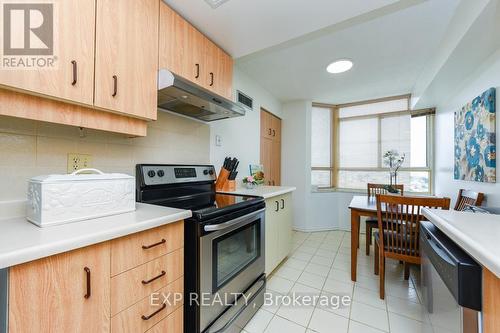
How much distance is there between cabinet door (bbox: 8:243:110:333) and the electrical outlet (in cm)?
64

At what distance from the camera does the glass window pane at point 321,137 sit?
12.5 ft

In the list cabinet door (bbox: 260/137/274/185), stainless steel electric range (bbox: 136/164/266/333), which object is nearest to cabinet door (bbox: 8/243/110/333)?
stainless steel electric range (bbox: 136/164/266/333)

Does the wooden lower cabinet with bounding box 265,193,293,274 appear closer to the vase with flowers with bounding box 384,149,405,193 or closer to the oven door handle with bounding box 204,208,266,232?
the oven door handle with bounding box 204,208,266,232

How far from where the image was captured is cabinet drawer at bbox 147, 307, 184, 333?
A: 989mm

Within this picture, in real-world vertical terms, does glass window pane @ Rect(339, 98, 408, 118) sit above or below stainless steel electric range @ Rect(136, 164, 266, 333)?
above

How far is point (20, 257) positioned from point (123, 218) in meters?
0.38

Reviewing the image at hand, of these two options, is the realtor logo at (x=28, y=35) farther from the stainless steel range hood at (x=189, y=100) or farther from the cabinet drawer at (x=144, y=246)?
the cabinet drawer at (x=144, y=246)

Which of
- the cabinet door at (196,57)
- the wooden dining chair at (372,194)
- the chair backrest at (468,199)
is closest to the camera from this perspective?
the cabinet door at (196,57)

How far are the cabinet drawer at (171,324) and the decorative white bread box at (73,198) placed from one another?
57 cm

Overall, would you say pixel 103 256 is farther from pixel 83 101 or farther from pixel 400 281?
pixel 400 281

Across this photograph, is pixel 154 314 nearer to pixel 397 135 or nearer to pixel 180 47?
pixel 180 47

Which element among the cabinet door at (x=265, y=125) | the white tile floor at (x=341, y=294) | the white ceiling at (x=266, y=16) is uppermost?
the white ceiling at (x=266, y=16)

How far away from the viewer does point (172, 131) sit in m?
1.74

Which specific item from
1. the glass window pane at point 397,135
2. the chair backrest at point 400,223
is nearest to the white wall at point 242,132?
the chair backrest at point 400,223
